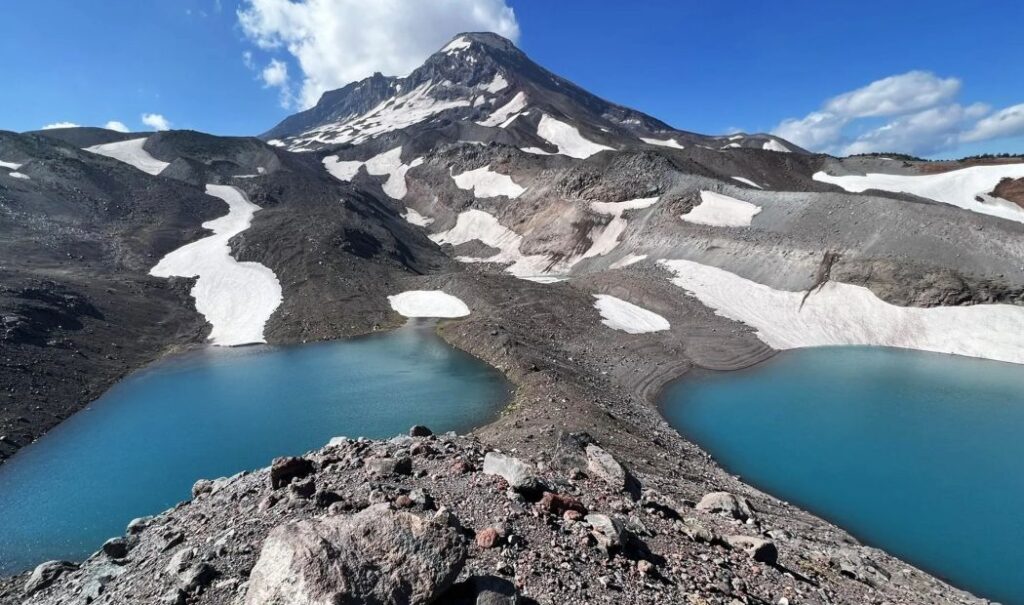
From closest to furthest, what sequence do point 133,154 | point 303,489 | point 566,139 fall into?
point 303,489 → point 133,154 → point 566,139

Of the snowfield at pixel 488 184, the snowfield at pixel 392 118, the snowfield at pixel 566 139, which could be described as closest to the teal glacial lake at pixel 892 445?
the snowfield at pixel 488 184

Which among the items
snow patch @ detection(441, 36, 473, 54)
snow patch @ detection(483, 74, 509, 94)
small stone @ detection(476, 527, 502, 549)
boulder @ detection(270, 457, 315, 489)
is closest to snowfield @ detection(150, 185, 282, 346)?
boulder @ detection(270, 457, 315, 489)

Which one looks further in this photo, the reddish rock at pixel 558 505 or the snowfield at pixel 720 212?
the snowfield at pixel 720 212

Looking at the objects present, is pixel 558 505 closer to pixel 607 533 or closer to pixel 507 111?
pixel 607 533

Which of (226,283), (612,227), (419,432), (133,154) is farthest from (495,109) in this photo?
(419,432)

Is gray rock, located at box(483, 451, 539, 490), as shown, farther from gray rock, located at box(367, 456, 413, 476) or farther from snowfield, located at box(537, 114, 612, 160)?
snowfield, located at box(537, 114, 612, 160)

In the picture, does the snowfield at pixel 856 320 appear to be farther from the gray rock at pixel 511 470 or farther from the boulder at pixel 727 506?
the gray rock at pixel 511 470

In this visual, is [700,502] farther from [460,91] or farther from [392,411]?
[460,91]
